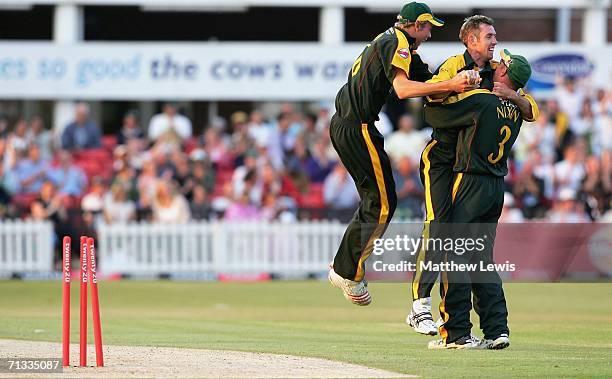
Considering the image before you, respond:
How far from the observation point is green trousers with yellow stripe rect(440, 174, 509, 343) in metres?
10.6

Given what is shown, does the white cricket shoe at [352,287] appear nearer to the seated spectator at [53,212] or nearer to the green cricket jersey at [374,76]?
the green cricket jersey at [374,76]

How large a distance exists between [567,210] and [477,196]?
11.4 m

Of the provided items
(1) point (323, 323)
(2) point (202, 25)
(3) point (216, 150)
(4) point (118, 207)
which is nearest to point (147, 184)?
(4) point (118, 207)

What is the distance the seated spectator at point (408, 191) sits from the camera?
2148cm

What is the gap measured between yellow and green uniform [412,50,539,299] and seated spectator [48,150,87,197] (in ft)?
43.9

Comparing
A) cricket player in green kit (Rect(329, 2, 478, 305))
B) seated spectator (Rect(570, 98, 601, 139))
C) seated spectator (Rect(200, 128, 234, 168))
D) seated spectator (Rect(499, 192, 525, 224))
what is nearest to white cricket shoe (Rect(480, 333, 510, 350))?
cricket player in green kit (Rect(329, 2, 478, 305))

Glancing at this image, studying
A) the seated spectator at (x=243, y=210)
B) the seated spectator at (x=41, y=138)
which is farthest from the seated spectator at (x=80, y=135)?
the seated spectator at (x=243, y=210)

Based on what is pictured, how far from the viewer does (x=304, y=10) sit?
27.8 meters

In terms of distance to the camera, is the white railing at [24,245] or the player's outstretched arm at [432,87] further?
the white railing at [24,245]

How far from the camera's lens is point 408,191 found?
21.9m

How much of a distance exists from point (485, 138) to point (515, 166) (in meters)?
13.3

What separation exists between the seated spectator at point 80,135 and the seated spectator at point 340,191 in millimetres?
4880

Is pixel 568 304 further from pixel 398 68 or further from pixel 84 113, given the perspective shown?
pixel 84 113

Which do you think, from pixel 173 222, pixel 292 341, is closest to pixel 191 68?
pixel 173 222
